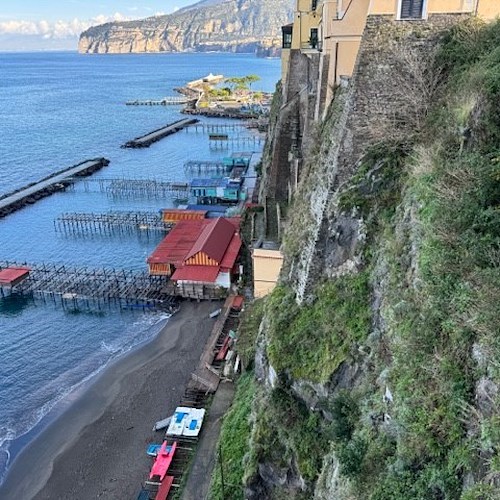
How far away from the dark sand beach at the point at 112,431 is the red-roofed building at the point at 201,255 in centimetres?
568

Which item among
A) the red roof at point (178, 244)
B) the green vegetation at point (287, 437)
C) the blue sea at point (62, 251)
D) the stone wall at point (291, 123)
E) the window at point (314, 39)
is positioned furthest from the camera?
the red roof at point (178, 244)

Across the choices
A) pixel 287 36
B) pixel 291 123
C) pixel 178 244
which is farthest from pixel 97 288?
pixel 287 36

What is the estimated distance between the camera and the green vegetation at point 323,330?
1542cm

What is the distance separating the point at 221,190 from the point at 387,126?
53.3 m

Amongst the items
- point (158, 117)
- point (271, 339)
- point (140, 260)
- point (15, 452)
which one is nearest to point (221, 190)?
point (140, 260)

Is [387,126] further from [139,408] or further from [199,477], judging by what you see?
[139,408]

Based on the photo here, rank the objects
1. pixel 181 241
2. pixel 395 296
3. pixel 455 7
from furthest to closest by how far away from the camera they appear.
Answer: pixel 181 241
pixel 455 7
pixel 395 296

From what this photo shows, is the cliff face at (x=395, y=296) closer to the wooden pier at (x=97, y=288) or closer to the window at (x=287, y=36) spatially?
the window at (x=287, y=36)

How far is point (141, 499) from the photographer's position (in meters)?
24.2

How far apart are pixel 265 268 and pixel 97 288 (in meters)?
20.7

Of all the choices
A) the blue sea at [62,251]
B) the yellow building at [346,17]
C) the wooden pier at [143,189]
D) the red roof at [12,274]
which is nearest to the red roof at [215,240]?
the blue sea at [62,251]

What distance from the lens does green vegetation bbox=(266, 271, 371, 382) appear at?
15422mm

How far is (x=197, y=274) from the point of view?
4369 centimetres

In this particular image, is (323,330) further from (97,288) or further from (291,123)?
(97,288)
